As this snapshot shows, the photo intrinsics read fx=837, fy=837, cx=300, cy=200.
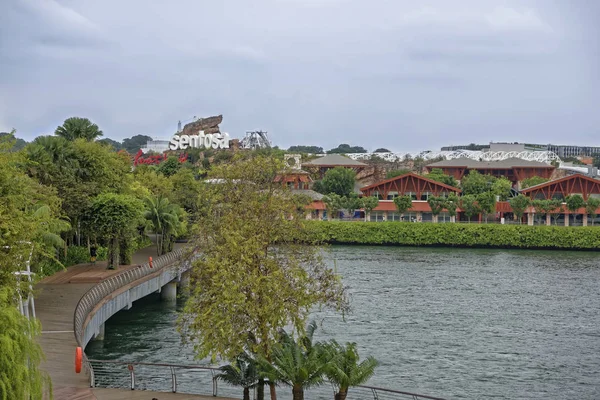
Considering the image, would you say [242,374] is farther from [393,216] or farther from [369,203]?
[393,216]

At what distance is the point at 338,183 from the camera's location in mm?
125000

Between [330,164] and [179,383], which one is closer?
[179,383]

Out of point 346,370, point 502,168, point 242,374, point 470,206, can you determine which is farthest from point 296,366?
point 502,168

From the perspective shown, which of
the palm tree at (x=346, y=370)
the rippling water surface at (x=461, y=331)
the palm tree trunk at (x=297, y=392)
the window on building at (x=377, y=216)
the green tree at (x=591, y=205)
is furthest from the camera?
the window on building at (x=377, y=216)

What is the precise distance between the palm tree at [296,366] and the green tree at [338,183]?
100 m

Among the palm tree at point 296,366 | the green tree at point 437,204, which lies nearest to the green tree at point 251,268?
the palm tree at point 296,366

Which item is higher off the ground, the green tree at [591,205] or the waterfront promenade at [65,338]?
the green tree at [591,205]

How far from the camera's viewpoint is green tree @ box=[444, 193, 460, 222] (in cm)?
10831

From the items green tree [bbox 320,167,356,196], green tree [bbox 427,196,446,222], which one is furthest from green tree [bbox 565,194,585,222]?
green tree [bbox 320,167,356,196]

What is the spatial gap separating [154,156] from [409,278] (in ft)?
351

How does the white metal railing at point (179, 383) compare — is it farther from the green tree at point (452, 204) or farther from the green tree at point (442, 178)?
the green tree at point (442, 178)

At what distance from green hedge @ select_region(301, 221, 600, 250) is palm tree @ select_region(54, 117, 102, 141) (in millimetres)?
35845

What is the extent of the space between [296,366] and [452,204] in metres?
86.5

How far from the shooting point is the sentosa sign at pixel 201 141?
175375 millimetres
